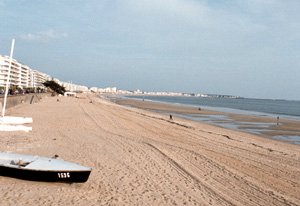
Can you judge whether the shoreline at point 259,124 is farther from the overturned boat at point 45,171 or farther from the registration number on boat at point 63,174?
the registration number on boat at point 63,174

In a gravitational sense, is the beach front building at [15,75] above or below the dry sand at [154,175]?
above

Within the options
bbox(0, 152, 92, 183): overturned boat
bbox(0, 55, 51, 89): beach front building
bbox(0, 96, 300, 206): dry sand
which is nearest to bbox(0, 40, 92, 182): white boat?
bbox(0, 152, 92, 183): overturned boat

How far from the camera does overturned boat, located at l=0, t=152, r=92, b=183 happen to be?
7180 mm

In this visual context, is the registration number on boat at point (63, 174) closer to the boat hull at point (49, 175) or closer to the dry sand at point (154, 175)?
the boat hull at point (49, 175)

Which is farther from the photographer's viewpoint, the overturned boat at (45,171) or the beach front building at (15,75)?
the beach front building at (15,75)

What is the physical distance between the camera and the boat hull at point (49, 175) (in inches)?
283

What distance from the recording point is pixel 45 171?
719 cm

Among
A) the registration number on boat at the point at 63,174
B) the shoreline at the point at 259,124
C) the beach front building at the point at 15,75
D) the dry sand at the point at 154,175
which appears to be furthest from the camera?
the beach front building at the point at 15,75

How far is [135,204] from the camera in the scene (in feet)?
21.2

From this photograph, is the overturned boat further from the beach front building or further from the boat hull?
the beach front building

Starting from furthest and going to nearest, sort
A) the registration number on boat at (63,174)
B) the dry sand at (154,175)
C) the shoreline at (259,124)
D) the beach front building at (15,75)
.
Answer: the beach front building at (15,75), the shoreline at (259,124), the registration number on boat at (63,174), the dry sand at (154,175)

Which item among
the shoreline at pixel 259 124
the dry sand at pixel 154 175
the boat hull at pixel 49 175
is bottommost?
the shoreline at pixel 259 124

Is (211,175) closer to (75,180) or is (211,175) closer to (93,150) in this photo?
(75,180)

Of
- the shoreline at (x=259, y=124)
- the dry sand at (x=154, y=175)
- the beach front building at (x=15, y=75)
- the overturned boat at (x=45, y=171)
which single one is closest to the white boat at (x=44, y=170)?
the overturned boat at (x=45, y=171)
